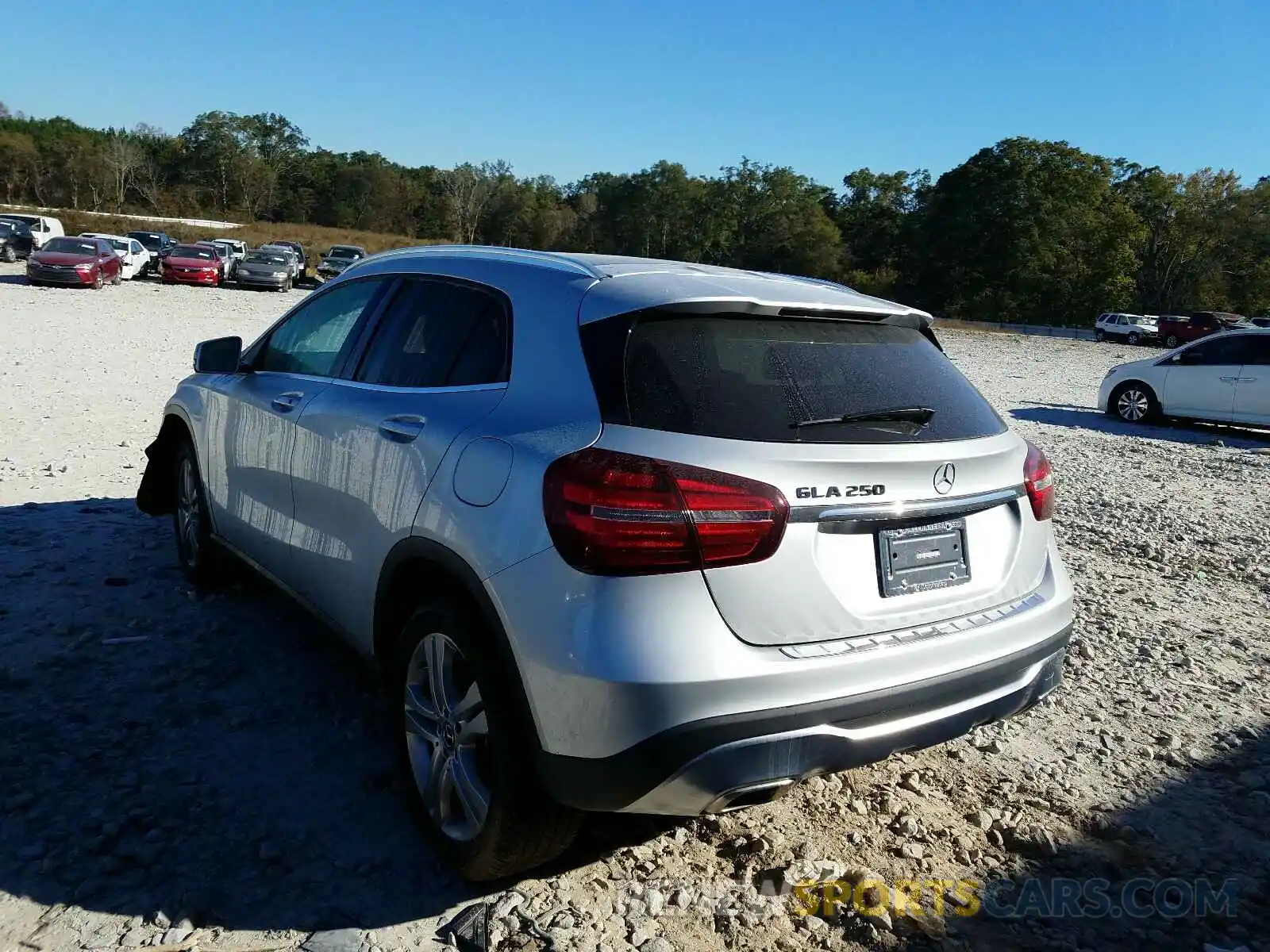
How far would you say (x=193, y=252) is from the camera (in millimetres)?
35719

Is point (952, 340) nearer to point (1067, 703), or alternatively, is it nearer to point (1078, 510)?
point (1078, 510)

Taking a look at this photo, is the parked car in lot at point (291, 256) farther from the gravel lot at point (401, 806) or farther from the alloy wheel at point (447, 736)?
the alloy wheel at point (447, 736)

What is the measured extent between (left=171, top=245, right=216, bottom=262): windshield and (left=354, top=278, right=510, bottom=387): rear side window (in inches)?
1404

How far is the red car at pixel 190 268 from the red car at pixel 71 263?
14.6ft

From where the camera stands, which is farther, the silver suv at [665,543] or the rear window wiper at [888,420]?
the rear window wiper at [888,420]

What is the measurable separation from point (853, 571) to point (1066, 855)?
1407mm

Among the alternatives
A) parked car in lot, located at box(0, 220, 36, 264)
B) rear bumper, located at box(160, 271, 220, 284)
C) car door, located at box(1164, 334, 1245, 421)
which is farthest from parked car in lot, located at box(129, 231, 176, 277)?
car door, located at box(1164, 334, 1245, 421)

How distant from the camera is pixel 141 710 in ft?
12.1

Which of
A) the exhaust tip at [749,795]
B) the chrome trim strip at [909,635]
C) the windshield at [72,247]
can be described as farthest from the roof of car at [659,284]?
the windshield at [72,247]

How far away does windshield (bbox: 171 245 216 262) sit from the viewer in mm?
35344

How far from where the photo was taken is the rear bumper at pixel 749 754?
2270mm

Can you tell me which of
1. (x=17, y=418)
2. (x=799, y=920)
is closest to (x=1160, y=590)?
(x=799, y=920)

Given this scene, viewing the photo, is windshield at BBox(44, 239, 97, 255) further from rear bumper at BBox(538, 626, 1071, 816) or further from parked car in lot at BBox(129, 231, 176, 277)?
rear bumper at BBox(538, 626, 1071, 816)

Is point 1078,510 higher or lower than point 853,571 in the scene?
lower
